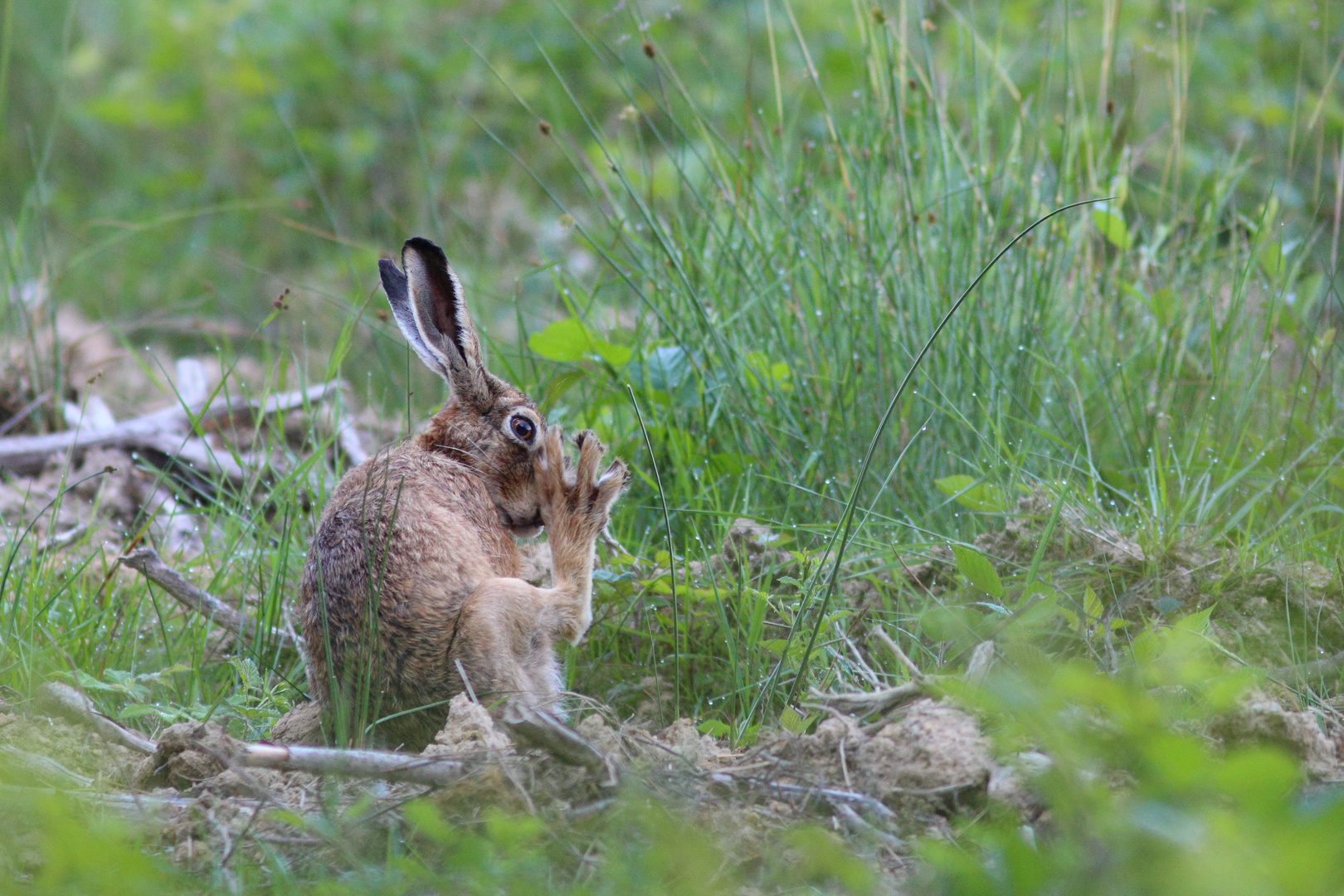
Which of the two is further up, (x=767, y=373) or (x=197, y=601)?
(x=767, y=373)

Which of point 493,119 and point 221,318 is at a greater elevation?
point 493,119

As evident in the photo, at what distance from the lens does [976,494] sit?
12.0 feet

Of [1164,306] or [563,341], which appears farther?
[1164,306]

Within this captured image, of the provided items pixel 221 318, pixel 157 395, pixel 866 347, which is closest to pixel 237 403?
pixel 157 395

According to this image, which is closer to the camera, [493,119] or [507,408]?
[507,408]

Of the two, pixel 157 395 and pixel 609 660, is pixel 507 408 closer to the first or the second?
pixel 609 660

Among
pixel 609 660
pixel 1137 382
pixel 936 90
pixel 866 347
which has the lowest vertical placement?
pixel 609 660

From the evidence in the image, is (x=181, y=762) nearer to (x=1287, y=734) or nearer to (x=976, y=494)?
(x=976, y=494)

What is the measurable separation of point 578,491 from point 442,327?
68 centimetres

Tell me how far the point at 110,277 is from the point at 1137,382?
22.7ft

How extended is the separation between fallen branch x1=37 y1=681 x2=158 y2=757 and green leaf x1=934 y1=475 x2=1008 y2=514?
216 cm

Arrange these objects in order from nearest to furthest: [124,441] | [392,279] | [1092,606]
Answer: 1. [1092,606]
2. [392,279]
3. [124,441]

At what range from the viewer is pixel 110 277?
8570 mm

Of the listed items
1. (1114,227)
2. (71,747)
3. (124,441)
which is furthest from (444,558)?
(1114,227)
